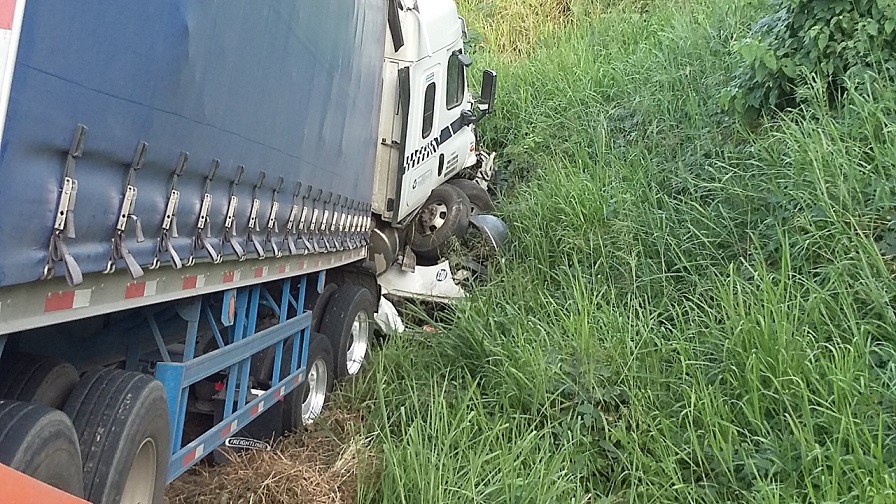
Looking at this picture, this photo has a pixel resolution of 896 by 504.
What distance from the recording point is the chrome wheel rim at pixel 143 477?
9.09ft

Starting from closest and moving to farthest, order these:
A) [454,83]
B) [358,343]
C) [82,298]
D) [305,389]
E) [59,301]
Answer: [59,301] → [82,298] → [305,389] → [358,343] → [454,83]

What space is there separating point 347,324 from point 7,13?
164 inches

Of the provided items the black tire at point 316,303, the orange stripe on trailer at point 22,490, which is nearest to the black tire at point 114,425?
the orange stripe on trailer at point 22,490

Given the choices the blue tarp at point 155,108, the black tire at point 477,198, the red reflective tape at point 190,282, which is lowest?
the red reflective tape at point 190,282

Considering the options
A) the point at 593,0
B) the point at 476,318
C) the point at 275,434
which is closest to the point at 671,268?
the point at 476,318

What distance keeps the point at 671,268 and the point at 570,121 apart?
4088 mm

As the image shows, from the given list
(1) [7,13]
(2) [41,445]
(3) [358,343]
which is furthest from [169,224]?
(3) [358,343]

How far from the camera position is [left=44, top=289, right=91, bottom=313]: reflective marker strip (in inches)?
81.0

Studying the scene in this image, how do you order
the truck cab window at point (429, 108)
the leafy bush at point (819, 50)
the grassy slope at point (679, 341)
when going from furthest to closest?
1. the truck cab window at point (429, 108)
2. the leafy bush at point (819, 50)
3. the grassy slope at point (679, 341)

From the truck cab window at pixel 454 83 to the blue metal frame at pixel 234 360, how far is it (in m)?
3.22

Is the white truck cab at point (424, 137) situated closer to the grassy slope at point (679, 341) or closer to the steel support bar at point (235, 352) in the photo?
the grassy slope at point (679, 341)

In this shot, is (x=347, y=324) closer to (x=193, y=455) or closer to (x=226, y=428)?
Answer: (x=226, y=428)

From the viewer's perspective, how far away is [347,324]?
5.74m

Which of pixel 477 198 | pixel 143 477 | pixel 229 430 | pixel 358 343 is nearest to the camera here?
pixel 143 477
